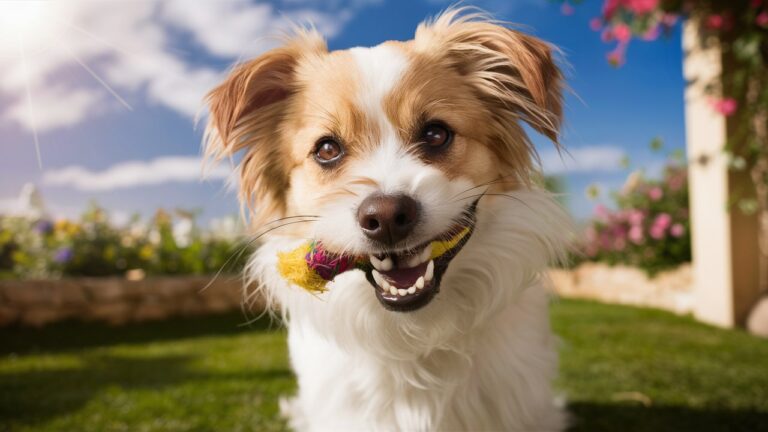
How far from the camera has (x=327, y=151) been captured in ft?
6.79

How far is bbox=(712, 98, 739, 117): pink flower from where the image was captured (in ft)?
16.2

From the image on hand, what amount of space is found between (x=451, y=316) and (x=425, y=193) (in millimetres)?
Result: 548

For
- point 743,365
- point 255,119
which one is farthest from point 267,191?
point 743,365

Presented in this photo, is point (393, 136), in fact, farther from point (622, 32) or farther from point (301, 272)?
point (622, 32)

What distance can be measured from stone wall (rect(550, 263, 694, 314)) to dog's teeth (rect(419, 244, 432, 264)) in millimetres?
4163

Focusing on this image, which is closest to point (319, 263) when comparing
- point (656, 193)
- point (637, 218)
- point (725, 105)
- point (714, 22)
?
point (725, 105)

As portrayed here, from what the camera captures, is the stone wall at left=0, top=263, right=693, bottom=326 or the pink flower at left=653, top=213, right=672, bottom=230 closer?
the stone wall at left=0, top=263, right=693, bottom=326

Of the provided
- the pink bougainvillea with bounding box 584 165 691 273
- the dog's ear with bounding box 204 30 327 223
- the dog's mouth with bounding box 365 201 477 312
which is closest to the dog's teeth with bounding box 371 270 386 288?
the dog's mouth with bounding box 365 201 477 312

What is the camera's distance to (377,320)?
2.05 metres

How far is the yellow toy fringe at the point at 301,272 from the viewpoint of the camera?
1932 millimetres

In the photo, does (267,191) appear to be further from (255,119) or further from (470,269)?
(470,269)

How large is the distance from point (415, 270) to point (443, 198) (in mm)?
253

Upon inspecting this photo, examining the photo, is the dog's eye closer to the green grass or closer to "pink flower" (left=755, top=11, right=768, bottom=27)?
the green grass

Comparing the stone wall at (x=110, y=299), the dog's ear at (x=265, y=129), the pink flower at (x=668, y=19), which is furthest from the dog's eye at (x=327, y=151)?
the pink flower at (x=668, y=19)
